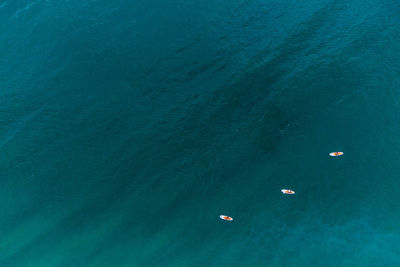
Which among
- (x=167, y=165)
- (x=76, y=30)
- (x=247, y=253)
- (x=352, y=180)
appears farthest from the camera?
(x=76, y=30)

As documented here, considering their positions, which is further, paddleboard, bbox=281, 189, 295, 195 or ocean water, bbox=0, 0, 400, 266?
paddleboard, bbox=281, 189, 295, 195

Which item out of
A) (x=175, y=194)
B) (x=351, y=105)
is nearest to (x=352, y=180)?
(x=351, y=105)

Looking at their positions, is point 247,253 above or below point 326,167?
below

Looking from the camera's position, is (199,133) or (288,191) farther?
(199,133)

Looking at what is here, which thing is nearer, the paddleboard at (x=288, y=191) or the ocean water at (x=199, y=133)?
the ocean water at (x=199, y=133)

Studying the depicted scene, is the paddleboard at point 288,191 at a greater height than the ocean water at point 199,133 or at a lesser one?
lesser

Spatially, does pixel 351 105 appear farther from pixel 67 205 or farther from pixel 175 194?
pixel 67 205

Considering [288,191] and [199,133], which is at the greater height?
[199,133]

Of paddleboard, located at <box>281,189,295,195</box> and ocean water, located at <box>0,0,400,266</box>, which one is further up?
ocean water, located at <box>0,0,400,266</box>
